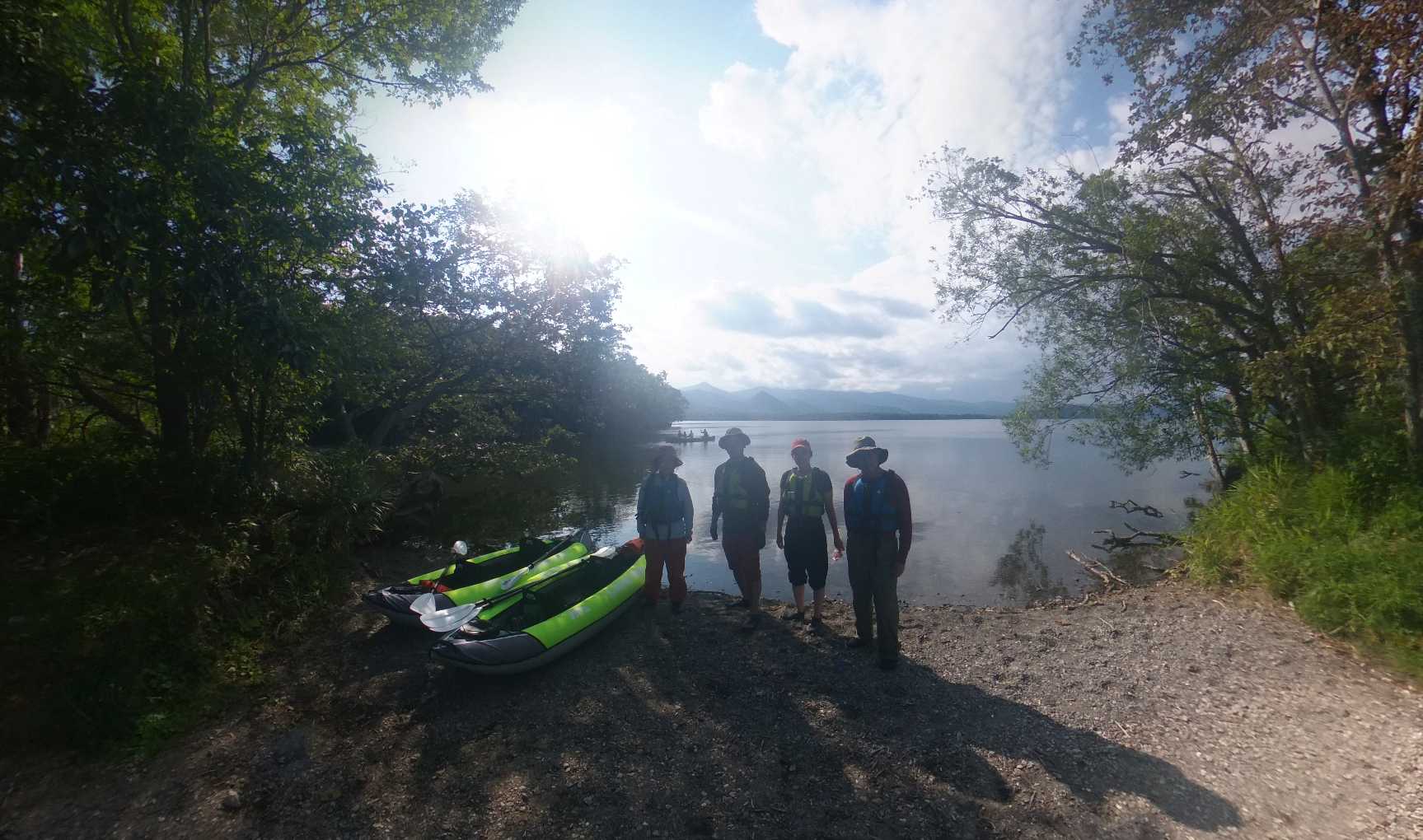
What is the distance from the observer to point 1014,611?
764cm

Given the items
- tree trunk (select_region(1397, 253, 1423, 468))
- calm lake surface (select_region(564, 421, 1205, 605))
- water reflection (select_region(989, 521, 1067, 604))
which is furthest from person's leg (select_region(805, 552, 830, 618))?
tree trunk (select_region(1397, 253, 1423, 468))

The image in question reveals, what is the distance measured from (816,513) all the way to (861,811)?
A: 3009 mm

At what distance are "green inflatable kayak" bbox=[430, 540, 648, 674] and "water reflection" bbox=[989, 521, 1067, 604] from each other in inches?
287

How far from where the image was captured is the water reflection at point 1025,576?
35.1 ft

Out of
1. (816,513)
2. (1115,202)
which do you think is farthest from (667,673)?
(1115,202)

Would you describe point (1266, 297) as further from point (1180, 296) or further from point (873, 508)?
point (873, 508)

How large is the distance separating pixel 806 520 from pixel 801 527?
117 mm

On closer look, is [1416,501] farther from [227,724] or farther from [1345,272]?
[227,724]

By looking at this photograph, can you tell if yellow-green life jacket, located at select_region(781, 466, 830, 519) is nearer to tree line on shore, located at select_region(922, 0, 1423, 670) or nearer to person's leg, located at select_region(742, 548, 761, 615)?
person's leg, located at select_region(742, 548, 761, 615)

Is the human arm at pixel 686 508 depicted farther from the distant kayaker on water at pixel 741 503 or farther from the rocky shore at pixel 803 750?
the rocky shore at pixel 803 750

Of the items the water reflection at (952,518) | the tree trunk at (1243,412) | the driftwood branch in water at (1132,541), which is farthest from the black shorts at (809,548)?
the driftwood branch in water at (1132,541)

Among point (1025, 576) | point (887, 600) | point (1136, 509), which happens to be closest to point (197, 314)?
point (887, 600)

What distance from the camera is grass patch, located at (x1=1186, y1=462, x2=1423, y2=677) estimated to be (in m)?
4.93

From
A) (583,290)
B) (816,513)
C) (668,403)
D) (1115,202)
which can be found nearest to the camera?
(816,513)
